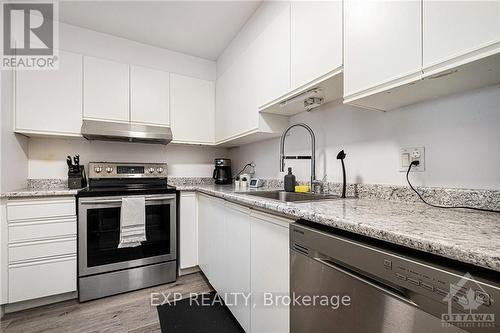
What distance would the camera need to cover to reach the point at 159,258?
206 cm

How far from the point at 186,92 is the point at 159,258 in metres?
1.80

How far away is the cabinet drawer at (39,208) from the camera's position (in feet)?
5.24

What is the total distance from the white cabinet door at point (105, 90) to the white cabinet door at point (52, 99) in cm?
6

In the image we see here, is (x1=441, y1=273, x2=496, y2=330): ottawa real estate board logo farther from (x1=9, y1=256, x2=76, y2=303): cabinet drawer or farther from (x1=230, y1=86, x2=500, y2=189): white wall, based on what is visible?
(x1=9, y1=256, x2=76, y2=303): cabinet drawer

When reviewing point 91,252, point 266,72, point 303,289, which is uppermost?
point 266,72

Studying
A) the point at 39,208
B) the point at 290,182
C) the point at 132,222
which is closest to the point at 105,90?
the point at 39,208

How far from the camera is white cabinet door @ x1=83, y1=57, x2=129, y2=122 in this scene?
2082 mm

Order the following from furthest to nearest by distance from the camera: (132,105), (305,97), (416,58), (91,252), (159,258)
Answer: (132,105) < (159,258) < (91,252) < (305,97) < (416,58)

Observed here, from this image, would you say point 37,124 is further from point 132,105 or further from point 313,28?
point 313,28

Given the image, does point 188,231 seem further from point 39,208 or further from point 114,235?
point 39,208

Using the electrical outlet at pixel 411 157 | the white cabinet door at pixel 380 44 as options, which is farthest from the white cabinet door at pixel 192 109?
the electrical outlet at pixel 411 157

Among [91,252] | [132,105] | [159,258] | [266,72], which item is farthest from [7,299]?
[266,72]

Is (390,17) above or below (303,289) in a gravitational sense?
above

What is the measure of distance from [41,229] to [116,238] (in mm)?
513
